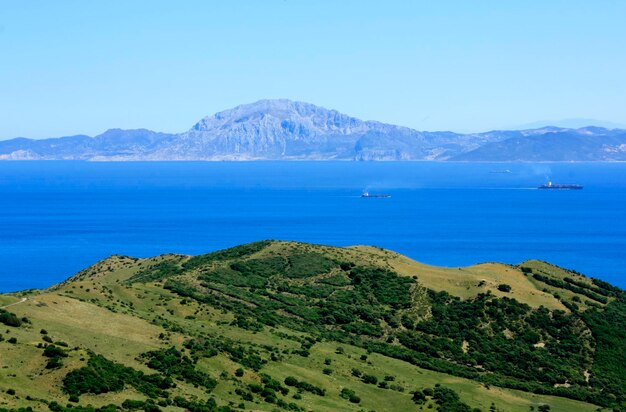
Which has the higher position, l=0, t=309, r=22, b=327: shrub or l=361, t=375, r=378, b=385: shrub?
l=0, t=309, r=22, b=327: shrub

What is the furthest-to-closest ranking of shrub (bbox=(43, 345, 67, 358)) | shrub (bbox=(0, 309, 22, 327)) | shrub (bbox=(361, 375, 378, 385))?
shrub (bbox=(361, 375, 378, 385)), shrub (bbox=(0, 309, 22, 327)), shrub (bbox=(43, 345, 67, 358))

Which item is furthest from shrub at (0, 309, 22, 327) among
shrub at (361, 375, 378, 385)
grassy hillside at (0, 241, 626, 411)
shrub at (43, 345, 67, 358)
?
shrub at (361, 375, 378, 385)

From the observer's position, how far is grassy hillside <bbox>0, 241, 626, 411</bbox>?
55.5m

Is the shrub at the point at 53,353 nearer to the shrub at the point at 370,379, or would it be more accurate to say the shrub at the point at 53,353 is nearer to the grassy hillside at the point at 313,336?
the grassy hillside at the point at 313,336

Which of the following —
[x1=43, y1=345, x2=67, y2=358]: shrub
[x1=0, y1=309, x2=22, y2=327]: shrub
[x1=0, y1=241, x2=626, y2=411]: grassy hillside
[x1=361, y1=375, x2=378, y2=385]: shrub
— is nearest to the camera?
[x1=43, y1=345, x2=67, y2=358]: shrub

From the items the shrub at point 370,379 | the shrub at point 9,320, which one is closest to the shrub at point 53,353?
the shrub at point 9,320

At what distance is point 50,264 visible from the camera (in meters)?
187

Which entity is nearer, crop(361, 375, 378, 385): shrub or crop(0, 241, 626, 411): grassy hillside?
crop(0, 241, 626, 411): grassy hillside

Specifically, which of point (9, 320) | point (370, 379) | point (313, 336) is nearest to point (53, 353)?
point (9, 320)

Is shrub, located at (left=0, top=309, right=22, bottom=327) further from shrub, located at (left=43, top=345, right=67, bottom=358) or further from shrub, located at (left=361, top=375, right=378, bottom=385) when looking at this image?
shrub, located at (left=361, top=375, right=378, bottom=385)

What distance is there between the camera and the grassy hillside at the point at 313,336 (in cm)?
5547

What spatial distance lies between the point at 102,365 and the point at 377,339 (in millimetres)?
40319

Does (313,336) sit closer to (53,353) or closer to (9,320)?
(9,320)

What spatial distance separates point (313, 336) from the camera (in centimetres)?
8431
